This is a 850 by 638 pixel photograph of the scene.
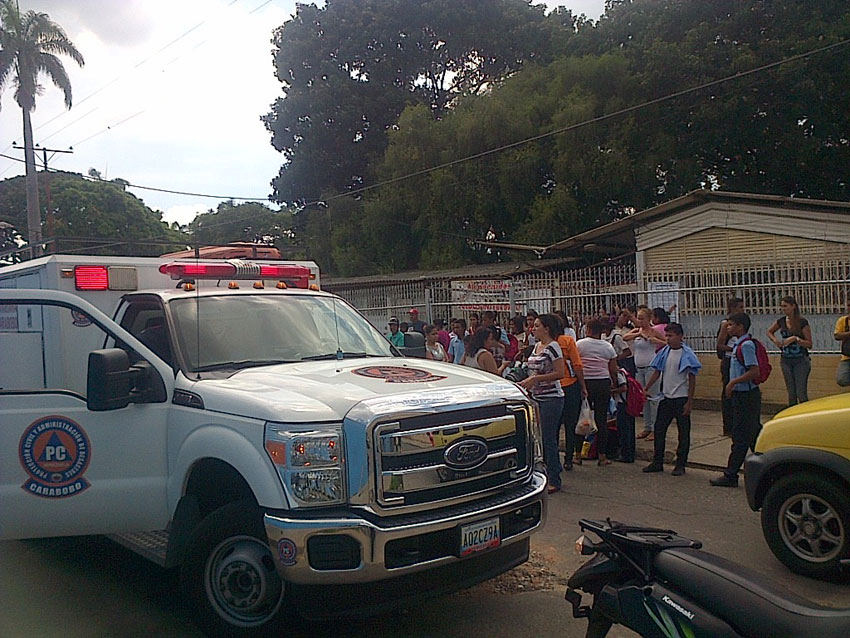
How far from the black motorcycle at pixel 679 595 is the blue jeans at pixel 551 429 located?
404 cm

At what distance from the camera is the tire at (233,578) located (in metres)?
3.97

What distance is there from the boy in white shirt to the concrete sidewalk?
0.71m

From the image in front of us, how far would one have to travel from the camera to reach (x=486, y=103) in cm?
2606

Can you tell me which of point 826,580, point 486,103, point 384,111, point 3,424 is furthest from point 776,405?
point 384,111

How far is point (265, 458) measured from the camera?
3.88 m

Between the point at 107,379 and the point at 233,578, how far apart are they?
4.37ft

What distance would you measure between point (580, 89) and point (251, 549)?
22091mm

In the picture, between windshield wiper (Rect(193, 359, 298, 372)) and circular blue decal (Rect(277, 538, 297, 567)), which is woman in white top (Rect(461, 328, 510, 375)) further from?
circular blue decal (Rect(277, 538, 297, 567))

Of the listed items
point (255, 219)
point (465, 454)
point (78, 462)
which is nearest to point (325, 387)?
point (465, 454)

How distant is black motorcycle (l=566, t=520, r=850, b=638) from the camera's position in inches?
105

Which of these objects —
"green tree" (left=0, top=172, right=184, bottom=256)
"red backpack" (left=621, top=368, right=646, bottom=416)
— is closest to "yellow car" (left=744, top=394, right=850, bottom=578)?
"red backpack" (left=621, top=368, right=646, bottom=416)

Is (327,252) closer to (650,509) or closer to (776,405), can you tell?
(776,405)

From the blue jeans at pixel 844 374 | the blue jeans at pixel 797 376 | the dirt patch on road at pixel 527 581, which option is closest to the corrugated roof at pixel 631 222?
the blue jeans at pixel 797 376

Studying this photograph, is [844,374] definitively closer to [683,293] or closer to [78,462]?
[683,293]
